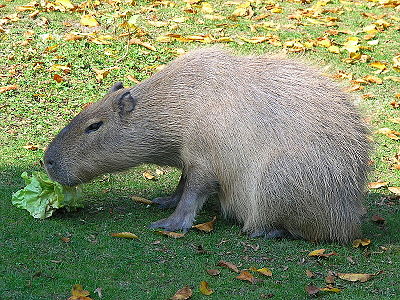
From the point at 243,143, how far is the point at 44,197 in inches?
55.8

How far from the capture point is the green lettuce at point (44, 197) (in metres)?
5.17

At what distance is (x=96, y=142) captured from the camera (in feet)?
17.4

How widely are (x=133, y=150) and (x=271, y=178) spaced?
984mm

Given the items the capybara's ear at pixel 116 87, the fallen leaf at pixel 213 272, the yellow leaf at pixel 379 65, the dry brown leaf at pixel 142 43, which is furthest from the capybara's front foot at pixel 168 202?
the yellow leaf at pixel 379 65

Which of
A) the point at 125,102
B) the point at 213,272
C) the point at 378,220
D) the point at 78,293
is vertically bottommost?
the point at 378,220

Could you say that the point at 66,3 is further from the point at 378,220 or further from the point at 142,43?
the point at 378,220

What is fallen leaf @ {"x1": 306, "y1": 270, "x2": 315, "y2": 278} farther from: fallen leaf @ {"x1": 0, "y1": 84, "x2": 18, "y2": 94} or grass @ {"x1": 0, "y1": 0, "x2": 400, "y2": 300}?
fallen leaf @ {"x1": 0, "y1": 84, "x2": 18, "y2": 94}

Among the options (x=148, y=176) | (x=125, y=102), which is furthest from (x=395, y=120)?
(x=125, y=102)

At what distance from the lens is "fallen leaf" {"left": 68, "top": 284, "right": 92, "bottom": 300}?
13.0ft

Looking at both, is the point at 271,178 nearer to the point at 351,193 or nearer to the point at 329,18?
the point at 351,193

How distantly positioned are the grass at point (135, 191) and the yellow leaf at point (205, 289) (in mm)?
37

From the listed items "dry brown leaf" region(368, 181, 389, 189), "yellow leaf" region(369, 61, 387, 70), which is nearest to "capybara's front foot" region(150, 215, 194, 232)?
"dry brown leaf" region(368, 181, 389, 189)

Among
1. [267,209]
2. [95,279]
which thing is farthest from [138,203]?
[95,279]

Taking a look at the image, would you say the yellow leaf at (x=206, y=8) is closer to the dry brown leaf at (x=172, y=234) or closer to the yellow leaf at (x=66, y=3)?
the yellow leaf at (x=66, y=3)
